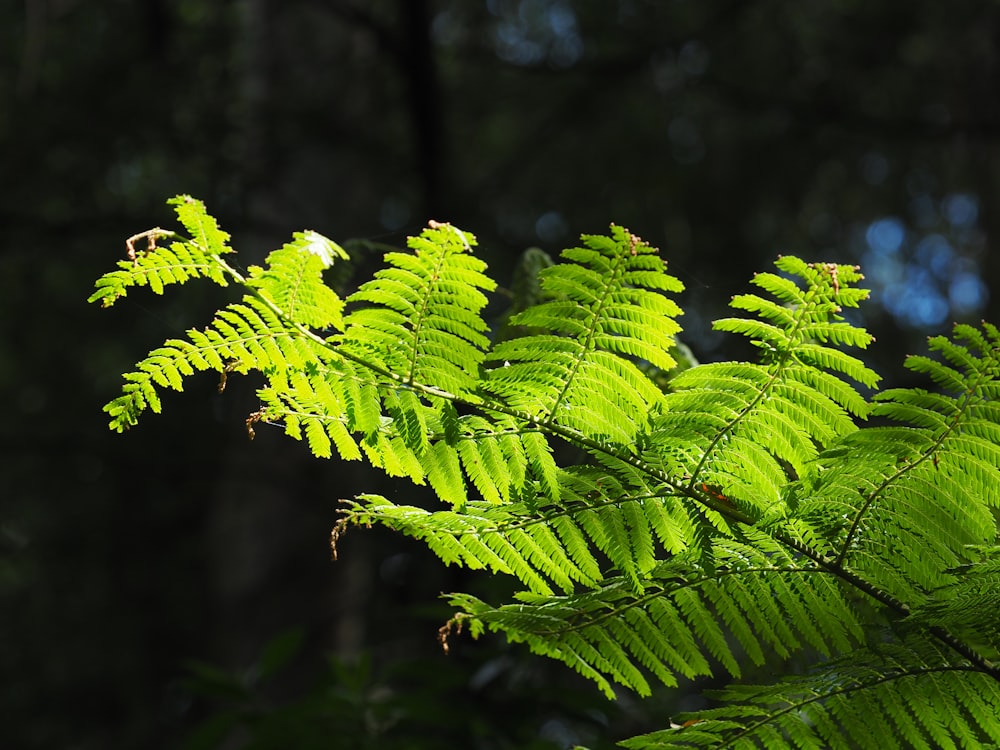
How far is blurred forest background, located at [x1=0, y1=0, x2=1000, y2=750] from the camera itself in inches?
147

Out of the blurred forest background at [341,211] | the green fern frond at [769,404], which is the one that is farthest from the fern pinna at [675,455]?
the blurred forest background at [341,211]

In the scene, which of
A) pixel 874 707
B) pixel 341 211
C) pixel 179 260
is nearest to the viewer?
pixel 179 260

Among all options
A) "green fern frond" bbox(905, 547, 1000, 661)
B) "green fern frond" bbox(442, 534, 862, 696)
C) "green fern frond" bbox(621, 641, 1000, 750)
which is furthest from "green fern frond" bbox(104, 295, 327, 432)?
"green fern frond" bbox(905, 547, 1000, 661)

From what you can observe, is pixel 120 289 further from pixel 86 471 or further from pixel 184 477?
pixel 86 471

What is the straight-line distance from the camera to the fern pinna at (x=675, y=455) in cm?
86

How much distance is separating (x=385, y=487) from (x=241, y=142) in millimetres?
2119

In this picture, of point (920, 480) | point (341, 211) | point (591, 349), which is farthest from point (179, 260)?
point (341, 211)

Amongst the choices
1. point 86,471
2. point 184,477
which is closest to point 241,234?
point 184,477

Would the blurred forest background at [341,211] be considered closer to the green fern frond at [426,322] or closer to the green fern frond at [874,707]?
the green fern frond at [874,707]

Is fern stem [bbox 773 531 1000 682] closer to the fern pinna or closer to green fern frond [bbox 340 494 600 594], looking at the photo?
the fern pinna

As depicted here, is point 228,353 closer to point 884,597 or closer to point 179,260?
point 179,260

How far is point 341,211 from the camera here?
4.94 m

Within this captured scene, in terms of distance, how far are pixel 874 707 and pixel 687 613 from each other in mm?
199

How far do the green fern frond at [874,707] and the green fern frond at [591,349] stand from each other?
0.30m
